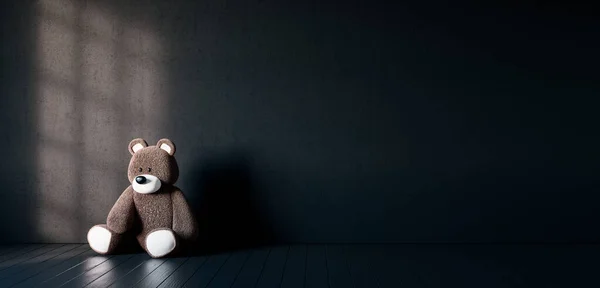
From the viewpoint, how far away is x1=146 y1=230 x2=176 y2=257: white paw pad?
9.55 feet

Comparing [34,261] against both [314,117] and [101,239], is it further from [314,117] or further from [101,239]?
[314,117]

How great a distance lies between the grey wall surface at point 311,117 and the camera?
340cm

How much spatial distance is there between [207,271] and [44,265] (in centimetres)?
88

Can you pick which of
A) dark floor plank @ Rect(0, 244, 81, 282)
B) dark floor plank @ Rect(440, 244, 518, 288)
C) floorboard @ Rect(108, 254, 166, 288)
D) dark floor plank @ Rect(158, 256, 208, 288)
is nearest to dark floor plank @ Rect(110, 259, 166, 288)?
floorboard @ Rect(108, 254, 166, 288)

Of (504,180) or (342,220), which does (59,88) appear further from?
(504,180)

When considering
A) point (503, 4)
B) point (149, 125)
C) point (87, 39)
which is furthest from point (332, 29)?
point (87, 39)

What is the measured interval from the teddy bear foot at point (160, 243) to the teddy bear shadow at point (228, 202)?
473mm

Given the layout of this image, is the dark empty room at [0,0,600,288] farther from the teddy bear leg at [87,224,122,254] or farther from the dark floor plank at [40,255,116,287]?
the dark floor plank at [40,255,116,287]

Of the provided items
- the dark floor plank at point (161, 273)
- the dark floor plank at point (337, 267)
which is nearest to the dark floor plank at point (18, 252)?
the dark floor plank at point (161, 273)

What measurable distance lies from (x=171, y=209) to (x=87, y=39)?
4.27 feet

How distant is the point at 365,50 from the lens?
3.44 m

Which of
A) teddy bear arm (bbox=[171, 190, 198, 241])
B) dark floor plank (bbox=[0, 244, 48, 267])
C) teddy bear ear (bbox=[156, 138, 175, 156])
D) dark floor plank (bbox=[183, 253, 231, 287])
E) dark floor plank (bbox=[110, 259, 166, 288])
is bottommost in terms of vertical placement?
dark floor plank (bbox=[183, 253, 231, 287])

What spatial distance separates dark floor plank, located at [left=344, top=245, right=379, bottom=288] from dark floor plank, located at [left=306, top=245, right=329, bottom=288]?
136 millimetres

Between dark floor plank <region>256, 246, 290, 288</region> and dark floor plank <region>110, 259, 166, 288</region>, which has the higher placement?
dark floor plank <region>110, 259, 166, 288</region>
